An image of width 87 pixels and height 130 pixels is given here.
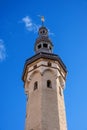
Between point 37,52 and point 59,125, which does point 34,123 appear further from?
point 37,52

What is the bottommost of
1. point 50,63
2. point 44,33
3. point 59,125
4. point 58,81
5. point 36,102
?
point 59,125

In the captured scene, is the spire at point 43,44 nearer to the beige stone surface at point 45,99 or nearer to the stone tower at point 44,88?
the stone tower at point 44,88

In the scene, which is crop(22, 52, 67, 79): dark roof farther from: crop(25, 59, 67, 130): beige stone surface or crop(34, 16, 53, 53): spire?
crop(34, 16, 53, 53): spire

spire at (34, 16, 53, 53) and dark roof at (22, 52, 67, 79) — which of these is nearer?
dark roof at (22, 52, 67, 79)

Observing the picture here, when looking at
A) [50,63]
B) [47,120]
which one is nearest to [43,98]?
[47,120]

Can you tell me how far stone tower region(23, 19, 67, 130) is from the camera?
30.4 meters

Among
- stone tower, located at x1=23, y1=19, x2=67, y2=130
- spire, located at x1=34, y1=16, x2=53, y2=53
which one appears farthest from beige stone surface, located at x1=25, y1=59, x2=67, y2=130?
spire, located at x1=34, y1=16, x2=53, y2=53

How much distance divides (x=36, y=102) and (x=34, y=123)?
2809mm

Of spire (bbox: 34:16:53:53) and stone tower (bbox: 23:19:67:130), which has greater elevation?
spire (bbox: 34:16:53:53)

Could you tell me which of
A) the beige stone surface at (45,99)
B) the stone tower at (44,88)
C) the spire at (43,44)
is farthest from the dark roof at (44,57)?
the spire at (43,44)

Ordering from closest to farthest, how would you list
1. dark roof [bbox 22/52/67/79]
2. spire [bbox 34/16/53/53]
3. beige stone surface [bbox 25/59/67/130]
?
beige stone surface [bbox 25/59/67/130] → dark roof [bbox 22/52/67/79] → spire [bbox 34/16/53/53]

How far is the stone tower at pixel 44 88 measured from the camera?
30359 millimetres

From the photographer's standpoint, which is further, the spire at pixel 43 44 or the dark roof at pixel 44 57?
the spire at pixel 43 44

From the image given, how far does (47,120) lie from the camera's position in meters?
30.1
